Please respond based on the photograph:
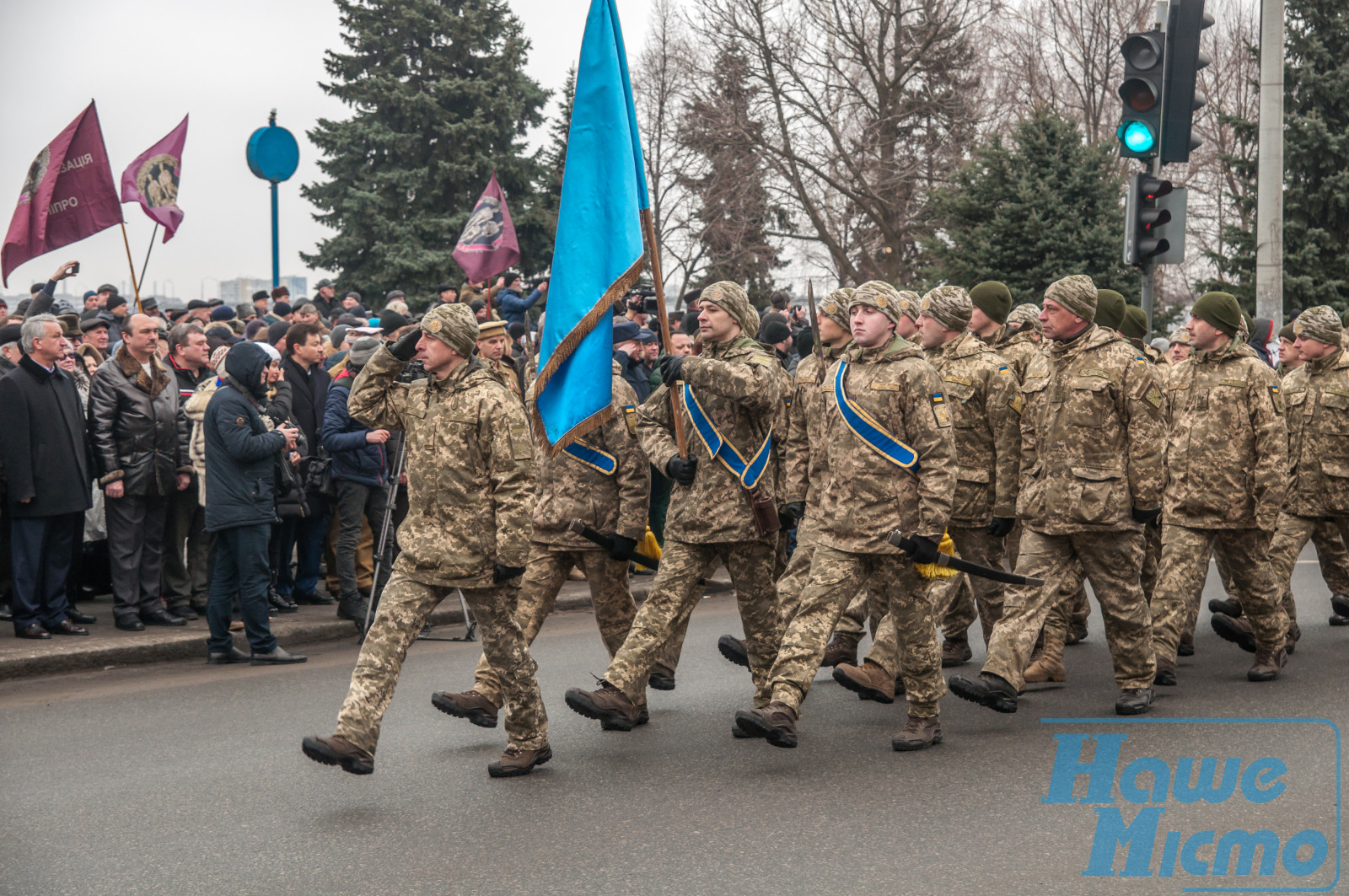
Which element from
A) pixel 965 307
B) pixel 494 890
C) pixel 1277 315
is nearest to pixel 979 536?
pixel 965 307

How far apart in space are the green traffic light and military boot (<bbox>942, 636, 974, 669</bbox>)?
188 inches

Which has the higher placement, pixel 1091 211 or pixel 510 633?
pixel 1091 211

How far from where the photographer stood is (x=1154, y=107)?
1135cm

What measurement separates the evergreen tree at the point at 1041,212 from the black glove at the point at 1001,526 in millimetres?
12320

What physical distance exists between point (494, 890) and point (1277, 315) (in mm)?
15899

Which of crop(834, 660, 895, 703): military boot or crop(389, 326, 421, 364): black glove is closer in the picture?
crop(389, 326, 421, 364): black glove

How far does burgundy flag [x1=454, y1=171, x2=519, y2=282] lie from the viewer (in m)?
15.1

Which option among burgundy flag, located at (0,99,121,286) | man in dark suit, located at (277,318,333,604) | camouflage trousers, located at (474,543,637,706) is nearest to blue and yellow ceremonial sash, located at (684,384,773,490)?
camouflage trousers, located at (474,543,637,706)

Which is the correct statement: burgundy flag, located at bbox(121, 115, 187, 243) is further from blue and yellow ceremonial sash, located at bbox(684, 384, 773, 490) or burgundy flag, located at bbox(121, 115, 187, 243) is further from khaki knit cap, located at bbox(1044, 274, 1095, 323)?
khaki knit cap, located at bbox(1044, 274, 1095, 323)

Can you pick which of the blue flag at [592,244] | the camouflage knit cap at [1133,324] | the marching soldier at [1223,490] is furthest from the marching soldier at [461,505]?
the camouflage knit cap at [1133,324]

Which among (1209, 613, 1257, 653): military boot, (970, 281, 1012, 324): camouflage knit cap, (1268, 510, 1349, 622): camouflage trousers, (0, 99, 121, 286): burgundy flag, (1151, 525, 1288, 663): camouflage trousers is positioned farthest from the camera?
(0, 99, 121, 286): burgundy flag

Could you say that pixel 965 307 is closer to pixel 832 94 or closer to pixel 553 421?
pixel 553 421

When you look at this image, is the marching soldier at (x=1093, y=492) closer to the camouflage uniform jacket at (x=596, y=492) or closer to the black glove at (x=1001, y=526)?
the black glove at (x=1001, y=526)

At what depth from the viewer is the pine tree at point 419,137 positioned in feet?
104
